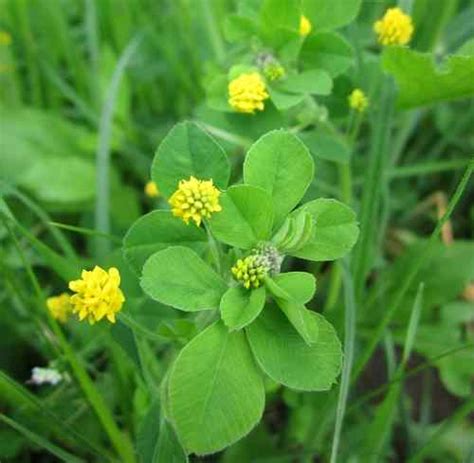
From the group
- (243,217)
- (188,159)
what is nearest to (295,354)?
(243,217)

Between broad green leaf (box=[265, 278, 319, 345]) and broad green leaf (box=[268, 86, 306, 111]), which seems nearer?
broad green leaf (box=[265, 278, 319, 345])

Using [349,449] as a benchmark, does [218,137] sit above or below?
above

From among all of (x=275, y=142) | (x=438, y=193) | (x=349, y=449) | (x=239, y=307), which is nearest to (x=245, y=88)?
(x=275, y=142)

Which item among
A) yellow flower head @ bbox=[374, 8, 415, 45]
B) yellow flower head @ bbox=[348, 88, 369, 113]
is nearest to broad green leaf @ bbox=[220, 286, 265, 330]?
yellow flower head @ bbox=[348, 88, 369, 113]

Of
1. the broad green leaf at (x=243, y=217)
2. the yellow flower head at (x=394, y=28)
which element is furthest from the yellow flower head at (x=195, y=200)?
the yellow flower head at (x=394, y=28)

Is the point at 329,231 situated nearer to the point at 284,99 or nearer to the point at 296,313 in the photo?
the point at 296,313

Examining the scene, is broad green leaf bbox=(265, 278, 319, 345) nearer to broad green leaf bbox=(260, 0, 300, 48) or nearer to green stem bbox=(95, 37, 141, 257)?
broad green leaf bbox=(260, 0, 300, 48)

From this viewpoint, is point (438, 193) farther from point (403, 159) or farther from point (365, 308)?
point (365, 308)
